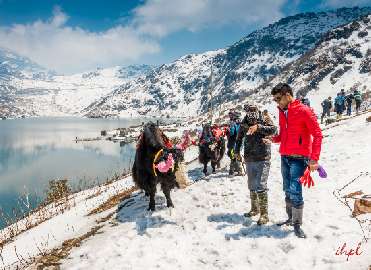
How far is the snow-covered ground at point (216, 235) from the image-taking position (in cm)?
679

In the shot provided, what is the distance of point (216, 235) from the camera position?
7.95m

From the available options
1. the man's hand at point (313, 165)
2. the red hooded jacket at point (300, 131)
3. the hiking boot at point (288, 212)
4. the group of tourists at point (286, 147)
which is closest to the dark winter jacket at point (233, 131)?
the group of tourists at point (286, 147)

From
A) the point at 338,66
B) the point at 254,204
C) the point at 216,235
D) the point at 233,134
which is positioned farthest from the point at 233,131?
the point at 338,66

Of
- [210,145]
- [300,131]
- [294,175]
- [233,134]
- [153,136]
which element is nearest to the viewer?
[300,131]

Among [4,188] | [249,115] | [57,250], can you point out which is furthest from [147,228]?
[4,188]

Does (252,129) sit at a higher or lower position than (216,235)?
higher

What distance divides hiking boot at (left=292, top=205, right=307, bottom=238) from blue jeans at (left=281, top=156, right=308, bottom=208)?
0.26 feet

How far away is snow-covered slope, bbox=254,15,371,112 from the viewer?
285 ft

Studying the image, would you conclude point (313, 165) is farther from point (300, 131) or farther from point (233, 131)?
point (233, 131)

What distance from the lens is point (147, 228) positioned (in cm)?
866

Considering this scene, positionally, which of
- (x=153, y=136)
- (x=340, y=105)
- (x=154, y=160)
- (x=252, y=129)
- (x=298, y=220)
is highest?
(x=340, y=105)

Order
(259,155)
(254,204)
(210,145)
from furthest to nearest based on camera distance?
(210,145) → (254,204) → (259,155)

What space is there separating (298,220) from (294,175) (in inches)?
37.0

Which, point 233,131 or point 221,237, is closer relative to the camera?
point 221,237
